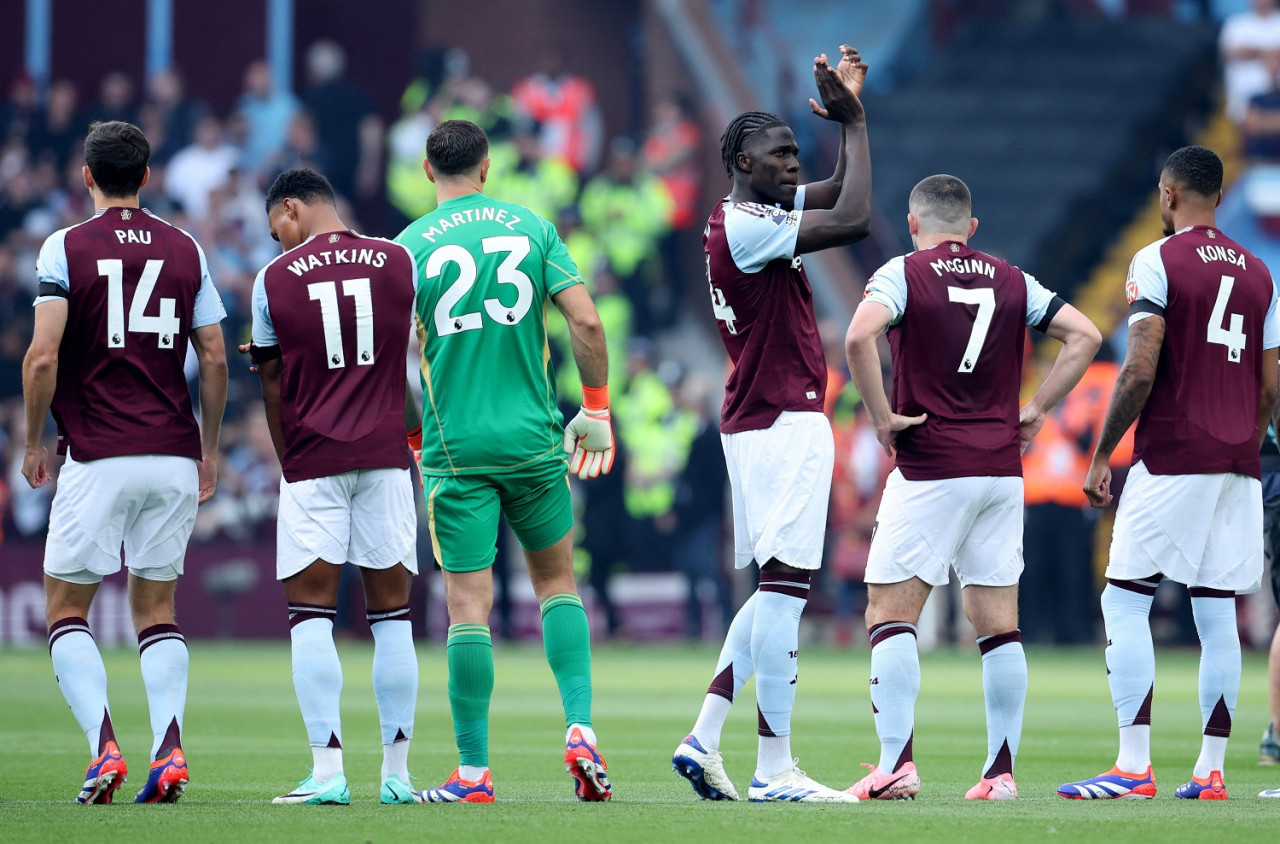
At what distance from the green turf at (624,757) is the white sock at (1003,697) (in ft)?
0.72

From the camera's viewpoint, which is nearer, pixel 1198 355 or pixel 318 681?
pixel 318 681

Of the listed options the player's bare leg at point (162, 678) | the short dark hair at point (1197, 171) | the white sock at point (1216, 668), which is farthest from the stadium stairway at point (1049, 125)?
the player's bare leg at point (162, 678)

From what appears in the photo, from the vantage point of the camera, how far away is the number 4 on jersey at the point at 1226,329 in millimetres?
7741

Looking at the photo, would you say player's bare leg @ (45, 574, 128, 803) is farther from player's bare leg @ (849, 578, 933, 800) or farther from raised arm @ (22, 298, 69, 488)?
player's bare leg @ (849, 578, 933, 800)

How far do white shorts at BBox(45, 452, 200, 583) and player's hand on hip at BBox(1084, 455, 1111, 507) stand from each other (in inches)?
144

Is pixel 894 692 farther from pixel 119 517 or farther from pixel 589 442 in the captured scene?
pixel 119 517

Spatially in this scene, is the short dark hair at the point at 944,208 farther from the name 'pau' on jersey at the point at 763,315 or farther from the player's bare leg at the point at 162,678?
the player's bare leg at the point at 162,678

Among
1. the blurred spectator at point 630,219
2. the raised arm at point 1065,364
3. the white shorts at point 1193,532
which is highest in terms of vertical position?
the blurred spectator at point 630,219

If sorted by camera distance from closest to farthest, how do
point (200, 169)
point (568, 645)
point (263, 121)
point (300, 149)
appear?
point (568, 645), point (200, 169), point (300, 149), point (263, 121)

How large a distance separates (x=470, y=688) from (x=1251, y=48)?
17.8 meters

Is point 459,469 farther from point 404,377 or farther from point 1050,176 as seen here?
point 1050,176

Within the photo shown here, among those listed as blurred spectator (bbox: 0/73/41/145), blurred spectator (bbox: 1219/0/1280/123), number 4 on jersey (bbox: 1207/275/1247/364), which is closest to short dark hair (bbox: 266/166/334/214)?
number 4 on jersey (bbox: 1207/275/1247/364)

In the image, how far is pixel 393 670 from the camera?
727 centimetres

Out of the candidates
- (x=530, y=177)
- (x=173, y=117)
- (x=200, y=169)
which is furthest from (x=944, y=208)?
(x=173, y=117)
